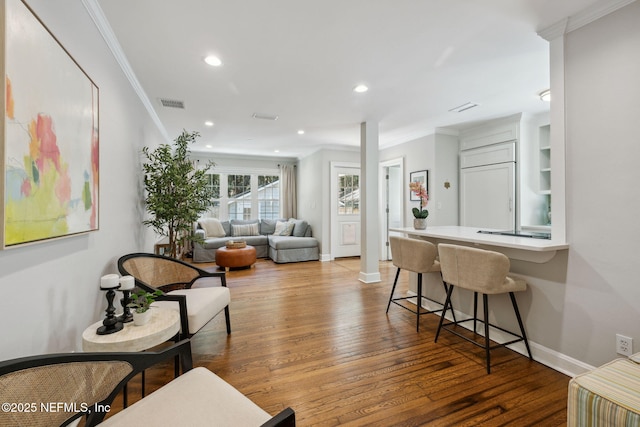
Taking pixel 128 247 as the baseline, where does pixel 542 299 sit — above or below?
below

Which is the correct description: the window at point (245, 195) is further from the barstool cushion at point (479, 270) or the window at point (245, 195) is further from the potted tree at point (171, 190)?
the barstool cushion at point (479, 270)

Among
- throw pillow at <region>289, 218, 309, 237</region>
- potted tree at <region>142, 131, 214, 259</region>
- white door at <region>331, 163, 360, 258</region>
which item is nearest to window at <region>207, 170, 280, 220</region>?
throw pillow at <region>289, 218, 309, 237</region>

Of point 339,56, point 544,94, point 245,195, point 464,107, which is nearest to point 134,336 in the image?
point 339,56

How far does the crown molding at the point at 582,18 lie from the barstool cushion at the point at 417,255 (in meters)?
1.89

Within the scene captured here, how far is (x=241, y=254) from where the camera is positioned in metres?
5.26

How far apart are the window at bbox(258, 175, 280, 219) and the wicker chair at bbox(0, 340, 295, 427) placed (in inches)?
259

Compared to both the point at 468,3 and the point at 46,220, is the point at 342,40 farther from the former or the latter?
the point at 46,220

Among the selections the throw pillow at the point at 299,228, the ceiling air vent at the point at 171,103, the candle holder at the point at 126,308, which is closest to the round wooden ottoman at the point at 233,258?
the throw pillow at the point at 299,228

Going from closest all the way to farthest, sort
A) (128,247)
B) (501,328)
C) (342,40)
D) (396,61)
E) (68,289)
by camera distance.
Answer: (68,289), (342,40), (501,328), (396,61), (128,247)

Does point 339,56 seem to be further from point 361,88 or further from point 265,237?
point 265,237

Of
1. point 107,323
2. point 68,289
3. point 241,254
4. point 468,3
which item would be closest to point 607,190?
point 468,3

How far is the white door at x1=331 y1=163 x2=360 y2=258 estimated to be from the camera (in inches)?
248

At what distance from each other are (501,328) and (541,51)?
2.47 meters

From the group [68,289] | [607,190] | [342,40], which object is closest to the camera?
[68,289]
